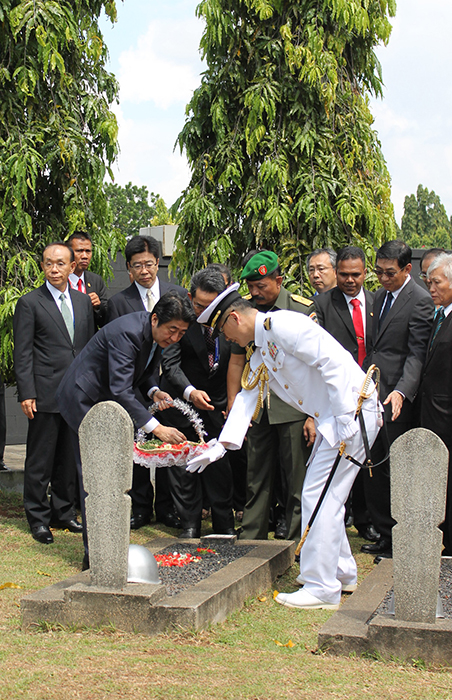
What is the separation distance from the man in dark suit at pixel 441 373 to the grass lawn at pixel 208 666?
1.56 m

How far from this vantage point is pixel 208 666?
3594 millimetres

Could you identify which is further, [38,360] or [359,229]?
[359,229]

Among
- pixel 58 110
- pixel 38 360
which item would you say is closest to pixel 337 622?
pixel 38 360

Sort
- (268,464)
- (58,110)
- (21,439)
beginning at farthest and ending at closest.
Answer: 1. (21,439)
2. (58,110)
3. (268,464)

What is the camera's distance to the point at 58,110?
7.77 metres

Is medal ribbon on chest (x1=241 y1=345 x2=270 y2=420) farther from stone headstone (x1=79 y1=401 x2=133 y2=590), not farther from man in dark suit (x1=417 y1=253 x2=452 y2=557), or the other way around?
man in dark suit (x1=417 y1=253 x2=452 y2=557)

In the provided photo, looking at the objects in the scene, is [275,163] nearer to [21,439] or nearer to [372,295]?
[372,295]

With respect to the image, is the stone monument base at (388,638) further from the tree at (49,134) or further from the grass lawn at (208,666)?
the tree at (49,134)

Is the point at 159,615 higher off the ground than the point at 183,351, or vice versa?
the point at 183,351

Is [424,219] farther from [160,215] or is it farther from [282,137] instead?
[282,137]

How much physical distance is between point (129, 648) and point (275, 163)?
17.2 ft

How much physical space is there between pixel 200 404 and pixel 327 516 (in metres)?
1.86

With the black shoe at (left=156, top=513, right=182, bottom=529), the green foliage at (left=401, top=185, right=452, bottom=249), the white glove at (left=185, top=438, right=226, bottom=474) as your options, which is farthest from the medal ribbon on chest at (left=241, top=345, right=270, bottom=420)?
the green foliage at (left=401, top=185, right=452, bottom=249)

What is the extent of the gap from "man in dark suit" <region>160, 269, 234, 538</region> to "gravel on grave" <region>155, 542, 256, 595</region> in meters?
0.61
